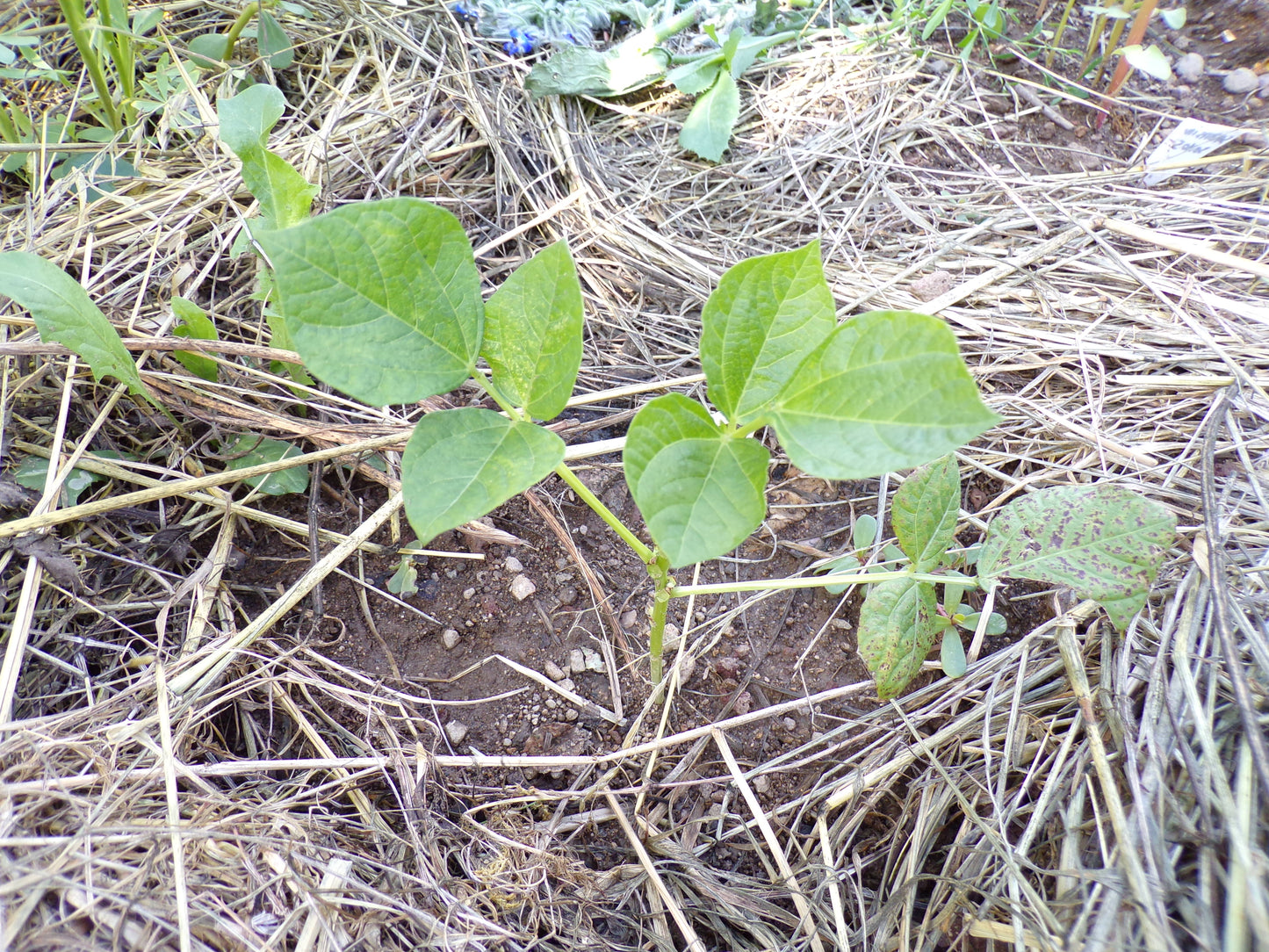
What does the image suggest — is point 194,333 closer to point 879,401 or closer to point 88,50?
point 88,50

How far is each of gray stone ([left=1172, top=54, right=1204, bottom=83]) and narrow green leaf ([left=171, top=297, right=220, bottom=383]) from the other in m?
2.84

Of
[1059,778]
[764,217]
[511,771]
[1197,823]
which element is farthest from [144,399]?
[1197,823]

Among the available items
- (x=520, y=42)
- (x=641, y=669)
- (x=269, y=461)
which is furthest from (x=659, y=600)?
(x=520, y=42)

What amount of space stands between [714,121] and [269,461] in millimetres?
1493

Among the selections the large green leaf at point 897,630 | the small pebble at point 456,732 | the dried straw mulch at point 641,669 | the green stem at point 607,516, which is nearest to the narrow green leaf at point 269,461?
the dried straw mulch at point 641,669

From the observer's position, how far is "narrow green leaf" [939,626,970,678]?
1208mm

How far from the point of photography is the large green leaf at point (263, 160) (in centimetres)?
131

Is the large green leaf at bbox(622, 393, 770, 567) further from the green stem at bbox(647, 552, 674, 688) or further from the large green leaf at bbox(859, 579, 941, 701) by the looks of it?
the large green leaf at bbox(859, 579, 941, 701)

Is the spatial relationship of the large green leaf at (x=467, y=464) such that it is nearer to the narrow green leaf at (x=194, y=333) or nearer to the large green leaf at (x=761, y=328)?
the large green leaf at (x=761, y=328)

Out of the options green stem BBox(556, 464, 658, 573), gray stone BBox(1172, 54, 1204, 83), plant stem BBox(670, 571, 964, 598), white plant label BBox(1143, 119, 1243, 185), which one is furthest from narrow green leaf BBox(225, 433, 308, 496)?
gray stone BBox(1172, 54, 1204, 83)

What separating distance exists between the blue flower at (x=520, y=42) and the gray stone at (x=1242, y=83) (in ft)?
6.98

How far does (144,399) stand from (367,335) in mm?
899

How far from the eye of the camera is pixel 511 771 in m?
1.22

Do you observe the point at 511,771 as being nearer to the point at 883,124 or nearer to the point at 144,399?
the point at 144,399
